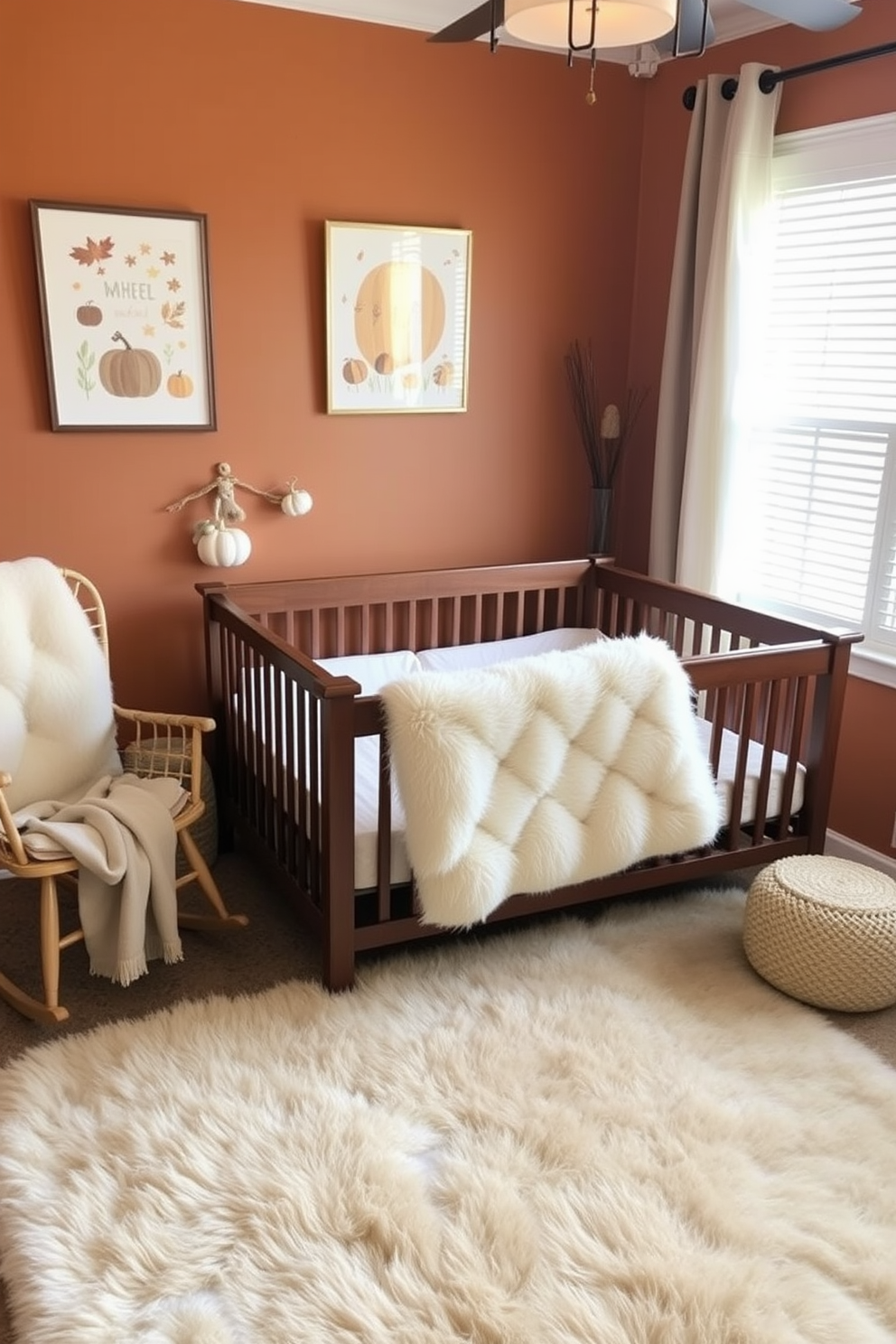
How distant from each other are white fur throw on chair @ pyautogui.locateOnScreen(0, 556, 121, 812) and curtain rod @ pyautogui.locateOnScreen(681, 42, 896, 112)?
2.30m

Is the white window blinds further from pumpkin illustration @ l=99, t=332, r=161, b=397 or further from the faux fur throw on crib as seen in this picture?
pumpkin illustration @ l=99, t=332, r=161, b=397

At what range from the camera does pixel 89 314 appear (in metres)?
2.80

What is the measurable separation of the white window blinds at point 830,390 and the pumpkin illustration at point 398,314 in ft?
3.21

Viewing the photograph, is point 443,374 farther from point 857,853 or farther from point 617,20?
point 857,853

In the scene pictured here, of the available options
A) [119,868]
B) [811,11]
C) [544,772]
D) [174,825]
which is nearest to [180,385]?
[174,825]

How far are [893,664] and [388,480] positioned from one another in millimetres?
1569

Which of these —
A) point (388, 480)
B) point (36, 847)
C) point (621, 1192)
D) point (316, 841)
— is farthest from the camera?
point (388, 480)

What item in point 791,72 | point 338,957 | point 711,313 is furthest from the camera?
point 711,313

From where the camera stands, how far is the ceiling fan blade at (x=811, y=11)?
1.70 metres

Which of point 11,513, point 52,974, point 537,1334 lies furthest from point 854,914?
point 11,513

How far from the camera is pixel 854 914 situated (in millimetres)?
2377

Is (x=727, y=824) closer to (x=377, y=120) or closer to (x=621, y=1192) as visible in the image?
(x=621, y=1192)

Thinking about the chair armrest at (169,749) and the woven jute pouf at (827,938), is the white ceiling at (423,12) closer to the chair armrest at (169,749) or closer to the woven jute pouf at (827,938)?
the chair armrest at (169,749)

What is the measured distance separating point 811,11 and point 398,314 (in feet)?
5.38
